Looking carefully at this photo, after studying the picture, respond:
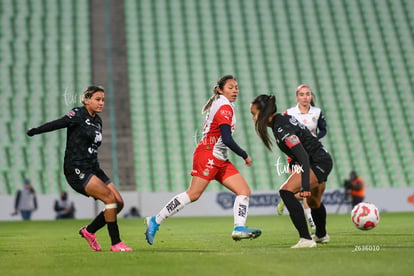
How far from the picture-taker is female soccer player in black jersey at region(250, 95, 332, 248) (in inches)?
310

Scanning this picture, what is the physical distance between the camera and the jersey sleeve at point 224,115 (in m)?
8.39

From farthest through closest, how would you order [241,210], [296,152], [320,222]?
[320,222], [241,210], [296,152]

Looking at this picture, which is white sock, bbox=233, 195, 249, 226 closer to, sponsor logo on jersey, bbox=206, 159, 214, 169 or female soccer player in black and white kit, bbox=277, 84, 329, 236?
sponsor logo on jersey, bbox=206, 159, 214, 169

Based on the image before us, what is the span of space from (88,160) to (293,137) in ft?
7.56

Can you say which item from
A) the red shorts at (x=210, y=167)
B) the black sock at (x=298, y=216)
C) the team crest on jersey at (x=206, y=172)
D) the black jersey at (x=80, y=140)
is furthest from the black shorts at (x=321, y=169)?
the black jersey at (x=80, y=140)

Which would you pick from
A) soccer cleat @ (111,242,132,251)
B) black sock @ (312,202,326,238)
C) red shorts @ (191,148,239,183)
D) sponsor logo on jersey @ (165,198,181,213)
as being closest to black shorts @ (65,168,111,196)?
soccer cleat @ (111,242,132,251)

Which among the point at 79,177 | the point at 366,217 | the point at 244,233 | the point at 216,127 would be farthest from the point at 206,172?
the point at 366,217

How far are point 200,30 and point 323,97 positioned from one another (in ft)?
19.7

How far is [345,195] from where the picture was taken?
2362 cm

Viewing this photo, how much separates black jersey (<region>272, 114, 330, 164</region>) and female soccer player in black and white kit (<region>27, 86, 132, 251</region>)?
6.37 ft

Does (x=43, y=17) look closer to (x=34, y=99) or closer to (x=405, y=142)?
(x=34, y=99)

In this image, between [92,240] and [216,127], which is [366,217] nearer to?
[216,127]

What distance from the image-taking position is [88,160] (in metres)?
8.53

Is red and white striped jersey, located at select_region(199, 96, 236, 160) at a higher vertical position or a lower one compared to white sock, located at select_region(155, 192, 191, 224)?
higher
